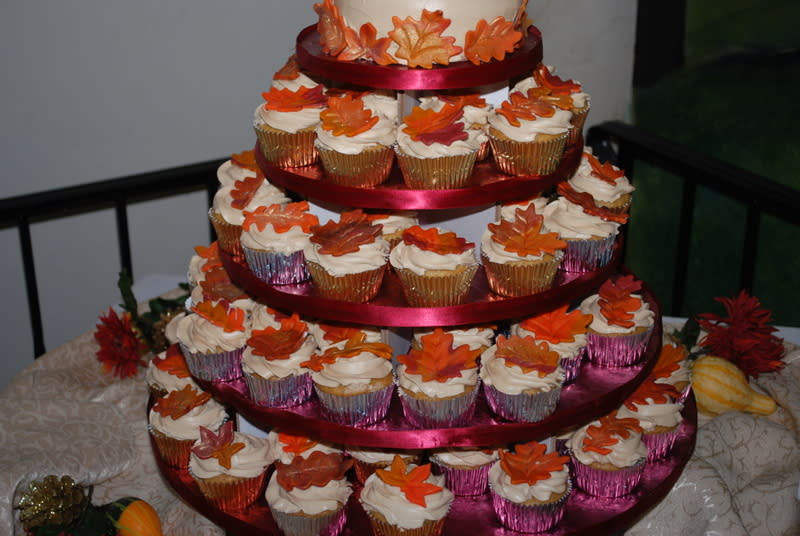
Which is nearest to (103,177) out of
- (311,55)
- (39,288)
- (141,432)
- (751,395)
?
(39,288)

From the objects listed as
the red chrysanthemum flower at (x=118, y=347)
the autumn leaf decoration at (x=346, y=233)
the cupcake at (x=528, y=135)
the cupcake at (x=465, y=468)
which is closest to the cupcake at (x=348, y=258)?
the autumn leaf decoration at (x=346, y=233)

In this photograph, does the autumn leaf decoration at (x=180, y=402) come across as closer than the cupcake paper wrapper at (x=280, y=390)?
No

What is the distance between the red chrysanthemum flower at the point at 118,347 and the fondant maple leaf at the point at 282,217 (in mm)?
1184

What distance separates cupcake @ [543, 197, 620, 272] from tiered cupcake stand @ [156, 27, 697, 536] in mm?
44

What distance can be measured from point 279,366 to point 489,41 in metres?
0.85

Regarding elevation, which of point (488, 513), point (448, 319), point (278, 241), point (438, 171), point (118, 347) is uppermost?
point (438, 171)

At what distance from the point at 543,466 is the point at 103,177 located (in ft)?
9.79

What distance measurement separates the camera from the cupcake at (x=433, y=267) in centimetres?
227

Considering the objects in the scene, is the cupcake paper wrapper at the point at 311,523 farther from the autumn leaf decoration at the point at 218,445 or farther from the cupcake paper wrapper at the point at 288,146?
the cupcake paper wrapper at the point at 288,146

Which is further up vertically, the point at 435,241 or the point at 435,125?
the point at 435,125

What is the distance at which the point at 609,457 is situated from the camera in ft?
7.97

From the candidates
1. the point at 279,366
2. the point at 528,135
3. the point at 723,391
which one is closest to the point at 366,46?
the point at 528,135

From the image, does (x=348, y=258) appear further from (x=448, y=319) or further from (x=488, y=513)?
(x=488, y=513)

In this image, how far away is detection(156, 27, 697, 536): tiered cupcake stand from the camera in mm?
2248
